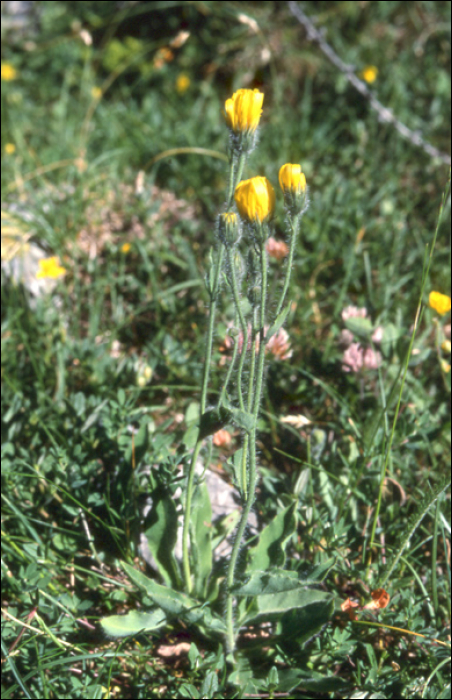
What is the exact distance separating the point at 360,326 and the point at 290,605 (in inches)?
42.9

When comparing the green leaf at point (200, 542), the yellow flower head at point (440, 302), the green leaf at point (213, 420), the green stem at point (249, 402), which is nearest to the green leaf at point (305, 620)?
the green leaf at point (200, 542)

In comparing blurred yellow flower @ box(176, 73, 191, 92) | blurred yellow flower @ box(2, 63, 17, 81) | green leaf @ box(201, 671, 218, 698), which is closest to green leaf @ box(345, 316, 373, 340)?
green leaf @ box(201, 671, 218, 698)

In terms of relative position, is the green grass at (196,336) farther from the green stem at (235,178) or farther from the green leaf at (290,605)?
the green stem at (235,178)

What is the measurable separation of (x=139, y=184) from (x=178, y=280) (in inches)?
19.4

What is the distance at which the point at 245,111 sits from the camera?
1305mm

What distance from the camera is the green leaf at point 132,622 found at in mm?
1544

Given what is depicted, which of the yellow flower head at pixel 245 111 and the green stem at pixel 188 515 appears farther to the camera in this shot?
the green stem at pixel 188 515

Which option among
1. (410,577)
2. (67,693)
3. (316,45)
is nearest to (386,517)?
(410,577)

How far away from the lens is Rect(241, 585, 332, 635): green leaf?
5.17ft

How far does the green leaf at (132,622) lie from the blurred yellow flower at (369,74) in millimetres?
3505

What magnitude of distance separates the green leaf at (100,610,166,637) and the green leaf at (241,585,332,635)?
0.77ft

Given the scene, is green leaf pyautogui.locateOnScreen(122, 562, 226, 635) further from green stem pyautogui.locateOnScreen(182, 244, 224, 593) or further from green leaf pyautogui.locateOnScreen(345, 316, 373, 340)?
green leaf pyautogui.locateOnScreen(345, 316, 373, 340)

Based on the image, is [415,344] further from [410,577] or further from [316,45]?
[316,45]

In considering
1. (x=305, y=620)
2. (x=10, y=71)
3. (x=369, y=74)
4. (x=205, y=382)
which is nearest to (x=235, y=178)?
(x=205, y=382)
